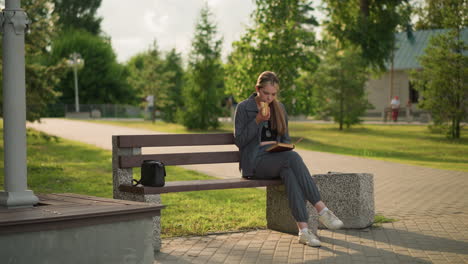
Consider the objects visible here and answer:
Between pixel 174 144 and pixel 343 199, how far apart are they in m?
2.00

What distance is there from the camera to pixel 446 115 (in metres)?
25.1

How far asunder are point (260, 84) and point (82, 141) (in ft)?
58.8

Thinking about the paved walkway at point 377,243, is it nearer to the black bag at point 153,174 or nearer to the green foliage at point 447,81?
the black bag at point 153,174

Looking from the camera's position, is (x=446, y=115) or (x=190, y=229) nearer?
(x=190, y=229)

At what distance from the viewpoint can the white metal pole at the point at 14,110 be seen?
15.3 feet

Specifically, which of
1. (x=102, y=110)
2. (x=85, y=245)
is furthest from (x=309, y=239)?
(x=102, y=110)

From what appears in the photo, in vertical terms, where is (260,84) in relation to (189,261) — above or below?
above

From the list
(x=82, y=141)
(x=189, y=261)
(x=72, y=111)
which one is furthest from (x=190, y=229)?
(x=72, y=111)

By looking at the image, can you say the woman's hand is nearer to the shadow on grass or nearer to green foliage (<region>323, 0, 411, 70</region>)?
the shadow on grass

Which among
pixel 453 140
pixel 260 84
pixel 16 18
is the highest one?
pixel 16 18

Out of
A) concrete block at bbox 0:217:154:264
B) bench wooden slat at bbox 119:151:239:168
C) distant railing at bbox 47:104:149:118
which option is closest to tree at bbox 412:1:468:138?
bench wooden slat at bbox 119:151:239:168

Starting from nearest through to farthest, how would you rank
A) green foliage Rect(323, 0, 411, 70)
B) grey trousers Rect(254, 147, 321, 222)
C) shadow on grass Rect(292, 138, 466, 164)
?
grey trousers Rect(254, 147, 321, 222) → shadow on grass Rect(292, 138, 466, 164) → green foliage Rect(323, 0, 411, 70)

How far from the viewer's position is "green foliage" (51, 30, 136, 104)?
65125 millimetres

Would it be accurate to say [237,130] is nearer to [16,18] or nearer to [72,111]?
[16,18]
